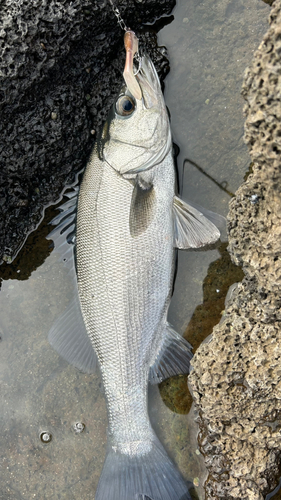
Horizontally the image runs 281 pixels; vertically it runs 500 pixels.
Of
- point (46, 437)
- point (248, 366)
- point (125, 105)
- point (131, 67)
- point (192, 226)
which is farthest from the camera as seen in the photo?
point (46, 437)

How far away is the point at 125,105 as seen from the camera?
7.88ft

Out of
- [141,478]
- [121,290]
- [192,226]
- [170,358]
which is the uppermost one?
[192,226]

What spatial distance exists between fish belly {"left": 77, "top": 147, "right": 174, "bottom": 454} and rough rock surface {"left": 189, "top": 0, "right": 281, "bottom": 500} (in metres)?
0.38

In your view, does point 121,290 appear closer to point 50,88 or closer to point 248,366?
point 248,366

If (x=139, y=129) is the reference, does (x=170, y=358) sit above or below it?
below

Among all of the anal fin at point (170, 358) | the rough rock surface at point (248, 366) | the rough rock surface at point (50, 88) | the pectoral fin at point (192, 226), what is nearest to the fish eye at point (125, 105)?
the rough rock surface at point (50, 88)

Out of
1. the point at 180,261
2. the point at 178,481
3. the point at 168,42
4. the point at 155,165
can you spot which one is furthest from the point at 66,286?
the point at 168,42

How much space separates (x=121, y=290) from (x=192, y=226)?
0.64 metres

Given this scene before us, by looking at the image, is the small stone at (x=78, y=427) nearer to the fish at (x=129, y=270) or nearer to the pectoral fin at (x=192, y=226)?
the fish at (x=129, y=270)

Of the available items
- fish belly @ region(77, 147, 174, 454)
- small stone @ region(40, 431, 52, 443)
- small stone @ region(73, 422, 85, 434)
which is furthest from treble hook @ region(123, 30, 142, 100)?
small stone @ region(40, 431, 52, 443)

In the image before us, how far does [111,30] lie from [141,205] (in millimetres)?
1157

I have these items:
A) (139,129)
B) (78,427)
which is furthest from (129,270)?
(78,427)

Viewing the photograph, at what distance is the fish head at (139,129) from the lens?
94.3 inches

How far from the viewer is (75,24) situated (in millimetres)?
2322
